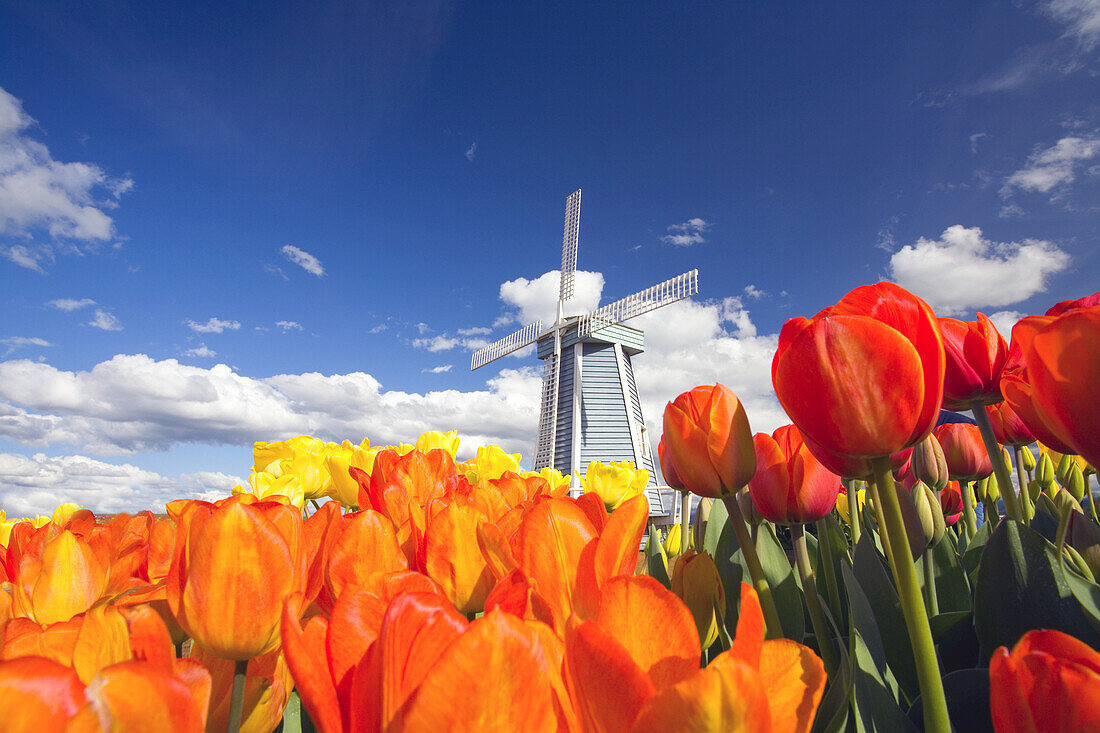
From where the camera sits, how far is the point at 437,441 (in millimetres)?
2393

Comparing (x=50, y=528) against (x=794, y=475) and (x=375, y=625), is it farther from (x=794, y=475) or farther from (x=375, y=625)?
(x=794, y=475)

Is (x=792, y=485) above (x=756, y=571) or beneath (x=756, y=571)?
above

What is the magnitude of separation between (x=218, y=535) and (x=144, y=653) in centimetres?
14

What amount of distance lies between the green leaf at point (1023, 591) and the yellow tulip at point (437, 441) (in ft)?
5.80

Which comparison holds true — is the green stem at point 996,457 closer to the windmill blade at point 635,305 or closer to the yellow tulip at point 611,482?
the yellow tulip at point 611,482

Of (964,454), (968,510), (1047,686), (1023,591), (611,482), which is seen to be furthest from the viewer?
(611,482)

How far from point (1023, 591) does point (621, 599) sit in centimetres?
68

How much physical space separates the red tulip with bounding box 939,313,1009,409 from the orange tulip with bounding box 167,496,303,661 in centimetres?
108

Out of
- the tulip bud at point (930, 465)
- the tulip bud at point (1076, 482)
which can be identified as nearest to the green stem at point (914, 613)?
the tulip bud at point (930, 465)

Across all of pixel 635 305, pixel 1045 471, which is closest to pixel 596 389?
pixel 635 305

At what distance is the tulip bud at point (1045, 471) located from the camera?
2.54m

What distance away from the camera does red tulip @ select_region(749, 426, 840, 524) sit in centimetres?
113

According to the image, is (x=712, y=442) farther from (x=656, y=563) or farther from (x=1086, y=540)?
(x=1086, y=540)

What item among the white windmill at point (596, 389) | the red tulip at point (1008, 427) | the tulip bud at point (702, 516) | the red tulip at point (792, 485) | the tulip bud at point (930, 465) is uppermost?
the white windmill at point (596, 389)
